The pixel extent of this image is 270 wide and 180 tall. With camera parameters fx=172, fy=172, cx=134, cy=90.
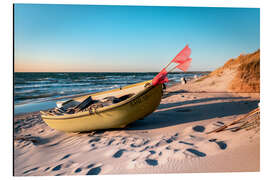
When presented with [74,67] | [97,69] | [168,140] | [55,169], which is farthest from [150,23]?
[55,169]

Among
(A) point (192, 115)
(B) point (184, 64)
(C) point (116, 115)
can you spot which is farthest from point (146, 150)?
(A) point (192, 115)

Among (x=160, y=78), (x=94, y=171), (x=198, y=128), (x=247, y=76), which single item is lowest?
(x=94, y=171)

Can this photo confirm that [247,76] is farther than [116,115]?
Yes

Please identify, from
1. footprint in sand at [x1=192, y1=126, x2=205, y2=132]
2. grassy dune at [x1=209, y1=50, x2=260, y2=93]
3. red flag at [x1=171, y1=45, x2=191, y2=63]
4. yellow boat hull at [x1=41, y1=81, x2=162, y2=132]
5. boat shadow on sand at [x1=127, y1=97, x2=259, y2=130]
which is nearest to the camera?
red flag at [x1=171, y1=45, x2=191, y2=63]

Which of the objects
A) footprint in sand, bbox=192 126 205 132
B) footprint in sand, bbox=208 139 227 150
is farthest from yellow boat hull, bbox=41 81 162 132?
footprint in sand, bbox=208 139 227 150

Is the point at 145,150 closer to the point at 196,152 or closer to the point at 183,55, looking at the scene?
the point at 196,152

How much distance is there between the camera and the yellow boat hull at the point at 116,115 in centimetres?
313

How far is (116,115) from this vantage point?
3191 mm

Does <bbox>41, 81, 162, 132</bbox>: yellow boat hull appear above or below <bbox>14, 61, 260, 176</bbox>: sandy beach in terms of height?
above

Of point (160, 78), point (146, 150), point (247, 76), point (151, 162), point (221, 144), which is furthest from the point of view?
point (247, 76)

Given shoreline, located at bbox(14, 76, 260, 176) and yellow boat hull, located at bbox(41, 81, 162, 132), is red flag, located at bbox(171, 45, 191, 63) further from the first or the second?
shoreline, located at bbox(14, 76, 260, 176)

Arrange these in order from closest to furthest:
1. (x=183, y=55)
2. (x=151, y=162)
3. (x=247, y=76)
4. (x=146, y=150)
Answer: (x=151, y=162) → (x=146, y=150) → (x=183, y=55) → (x=247, y=76)

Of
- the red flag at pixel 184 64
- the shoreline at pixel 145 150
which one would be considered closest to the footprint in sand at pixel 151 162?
the shoreline at pixel 145 150

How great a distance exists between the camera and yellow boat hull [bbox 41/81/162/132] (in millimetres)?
3135
